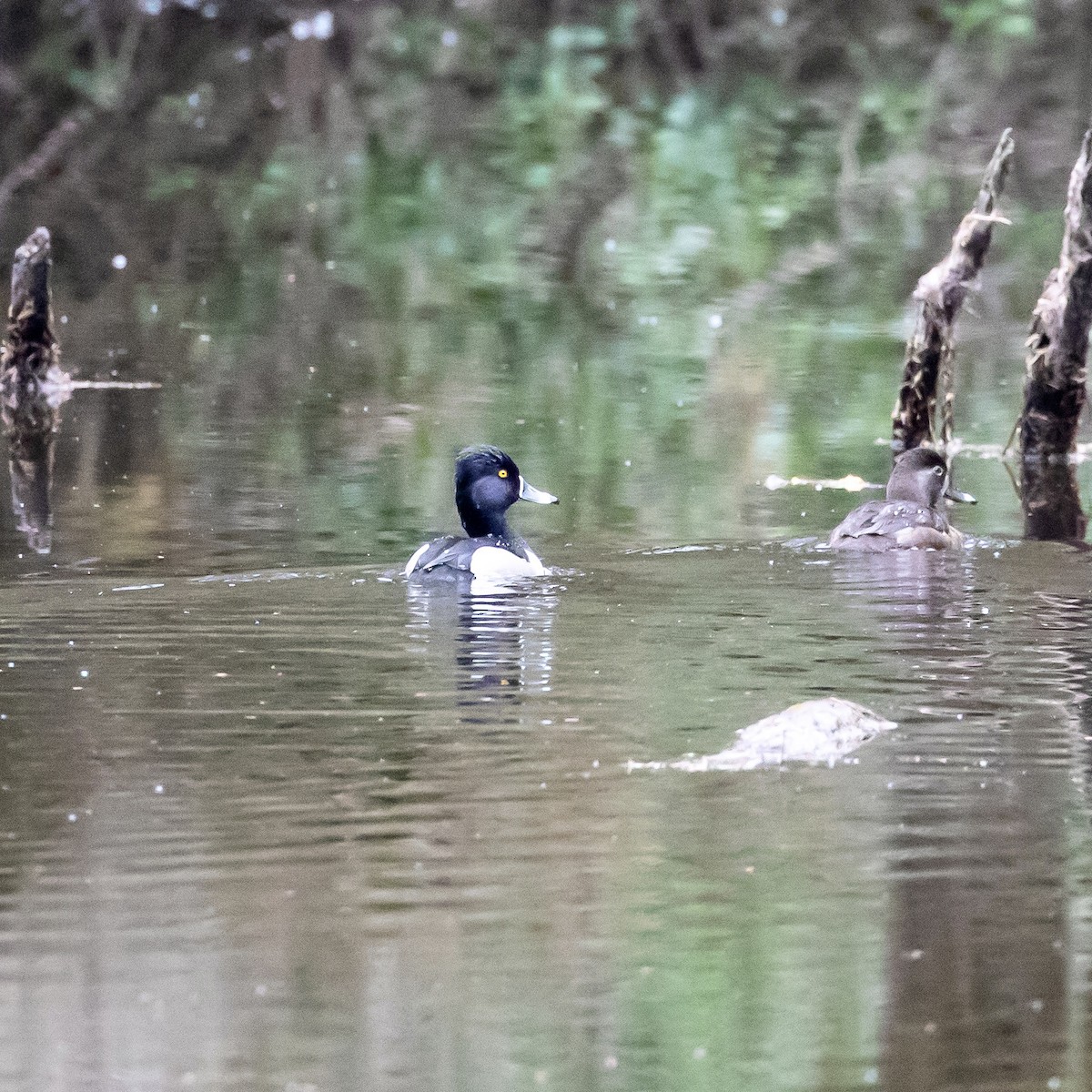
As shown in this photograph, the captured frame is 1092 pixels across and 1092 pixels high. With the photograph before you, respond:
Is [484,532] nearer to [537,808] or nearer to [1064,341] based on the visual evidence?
[1064,341]

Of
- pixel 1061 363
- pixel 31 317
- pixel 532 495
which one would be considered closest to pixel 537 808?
pixel 532 495

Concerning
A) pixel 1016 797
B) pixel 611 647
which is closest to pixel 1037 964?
pixel 1016 797

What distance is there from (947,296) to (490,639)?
5.23 metres

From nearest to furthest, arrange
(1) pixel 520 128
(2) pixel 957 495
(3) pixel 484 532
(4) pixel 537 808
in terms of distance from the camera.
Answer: (4) pixel 537 808, (3) pixel 484 532, (2) pixel 957 495, (1) pixel 520 128

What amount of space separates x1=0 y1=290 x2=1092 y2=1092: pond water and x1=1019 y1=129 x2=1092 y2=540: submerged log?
99cm

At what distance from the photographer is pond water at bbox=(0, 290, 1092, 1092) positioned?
502 centimetres

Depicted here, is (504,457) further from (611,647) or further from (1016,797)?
(1016,797)

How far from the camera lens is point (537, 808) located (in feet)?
21.4

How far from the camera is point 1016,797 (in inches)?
262

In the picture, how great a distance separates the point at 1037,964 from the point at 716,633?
145 inches

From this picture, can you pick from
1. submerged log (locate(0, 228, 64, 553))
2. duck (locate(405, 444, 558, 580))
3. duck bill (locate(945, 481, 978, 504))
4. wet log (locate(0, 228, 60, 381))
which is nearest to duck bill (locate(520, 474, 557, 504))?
duck (locate(405, 444, 558, 580))

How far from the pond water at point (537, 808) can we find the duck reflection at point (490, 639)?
2 centimetres

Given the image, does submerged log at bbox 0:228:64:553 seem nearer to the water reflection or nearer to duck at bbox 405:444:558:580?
duck at bbox 405:444:558:580

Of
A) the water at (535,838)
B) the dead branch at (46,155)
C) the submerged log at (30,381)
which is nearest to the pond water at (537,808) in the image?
the water at (535,838)
